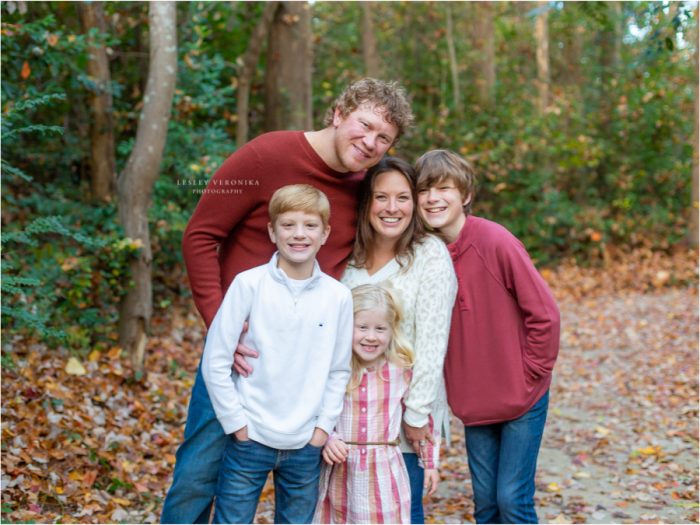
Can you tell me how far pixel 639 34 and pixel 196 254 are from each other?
1513 cm

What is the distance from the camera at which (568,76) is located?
1667 cm

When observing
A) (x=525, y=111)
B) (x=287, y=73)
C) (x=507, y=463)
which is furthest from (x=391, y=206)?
(x=525, y=111)

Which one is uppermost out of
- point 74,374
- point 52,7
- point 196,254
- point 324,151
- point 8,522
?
point 52,7

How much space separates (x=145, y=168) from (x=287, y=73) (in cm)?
430

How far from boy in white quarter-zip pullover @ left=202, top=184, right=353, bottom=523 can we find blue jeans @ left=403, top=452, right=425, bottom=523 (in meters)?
0.47

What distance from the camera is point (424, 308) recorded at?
3285mm

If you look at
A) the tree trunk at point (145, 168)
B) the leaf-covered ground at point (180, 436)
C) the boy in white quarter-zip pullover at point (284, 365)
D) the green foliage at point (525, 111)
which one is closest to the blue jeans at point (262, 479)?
the boy in white quarter-zip pullover at point (284, 365)

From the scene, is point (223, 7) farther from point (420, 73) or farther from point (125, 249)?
point (420, 73)

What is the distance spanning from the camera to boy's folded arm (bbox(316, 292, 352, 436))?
10.2 ft

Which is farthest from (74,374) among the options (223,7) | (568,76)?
(568,76)

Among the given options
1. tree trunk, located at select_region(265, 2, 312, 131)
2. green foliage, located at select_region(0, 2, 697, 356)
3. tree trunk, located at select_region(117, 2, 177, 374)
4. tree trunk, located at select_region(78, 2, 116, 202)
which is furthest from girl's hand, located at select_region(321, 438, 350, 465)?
tree trunk, located at select_region(265, 2, 312, 131)

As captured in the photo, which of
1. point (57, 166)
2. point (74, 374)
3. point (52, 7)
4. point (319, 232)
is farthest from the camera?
point (57, 166)

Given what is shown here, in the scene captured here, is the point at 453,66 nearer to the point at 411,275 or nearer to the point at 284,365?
the point at 411,275

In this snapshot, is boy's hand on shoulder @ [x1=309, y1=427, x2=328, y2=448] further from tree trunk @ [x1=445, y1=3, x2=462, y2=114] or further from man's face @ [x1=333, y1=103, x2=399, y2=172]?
tree trunk @ [x1=445, y1=3, x2=462, y2=114]
